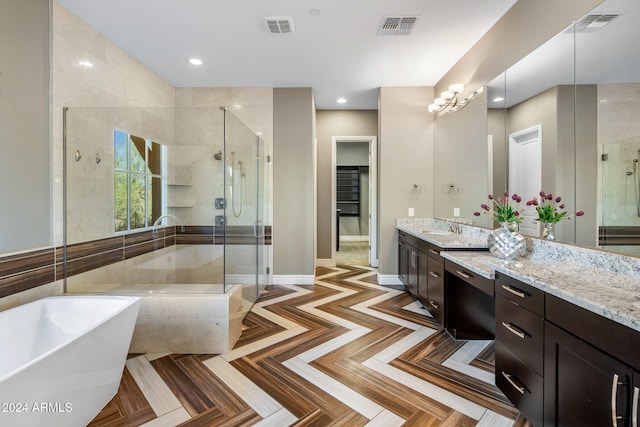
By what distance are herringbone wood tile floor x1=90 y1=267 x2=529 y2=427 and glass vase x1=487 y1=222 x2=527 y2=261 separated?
0.84 metres

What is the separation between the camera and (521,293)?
1.52 m

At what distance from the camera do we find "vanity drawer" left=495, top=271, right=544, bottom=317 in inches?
54.8

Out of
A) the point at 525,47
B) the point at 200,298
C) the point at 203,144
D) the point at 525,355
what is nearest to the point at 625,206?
the point at 525,355

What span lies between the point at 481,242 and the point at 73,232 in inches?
141

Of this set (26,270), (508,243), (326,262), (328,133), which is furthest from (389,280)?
(26,270)

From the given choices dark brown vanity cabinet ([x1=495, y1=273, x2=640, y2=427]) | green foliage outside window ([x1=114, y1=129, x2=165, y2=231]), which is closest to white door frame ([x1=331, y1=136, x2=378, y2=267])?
green foliage outside window ([x1=114, y1=129, x2=165, y2=231])

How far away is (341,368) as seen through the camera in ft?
6.90

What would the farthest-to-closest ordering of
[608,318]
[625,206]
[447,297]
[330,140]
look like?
[330,140]
[447,297]
[625,206]
[608,318]

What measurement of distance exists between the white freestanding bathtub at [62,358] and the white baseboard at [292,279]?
240 cm

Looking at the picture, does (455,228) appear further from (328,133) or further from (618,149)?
(328,133)

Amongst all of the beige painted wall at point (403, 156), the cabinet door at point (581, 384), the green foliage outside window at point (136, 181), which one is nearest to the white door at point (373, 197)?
the beige painted wall at point (403, 156)

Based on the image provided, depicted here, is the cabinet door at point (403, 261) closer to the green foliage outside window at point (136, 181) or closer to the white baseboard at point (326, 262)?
the white baseboard at point (326, 262)

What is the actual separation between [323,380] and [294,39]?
3011mm

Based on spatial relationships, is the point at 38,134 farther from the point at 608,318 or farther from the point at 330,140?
the point at 330,140
